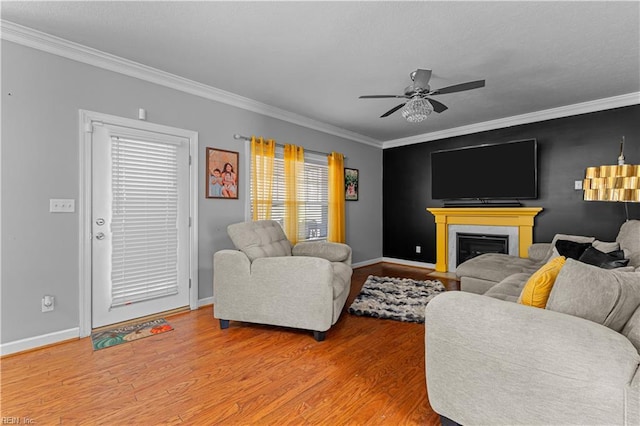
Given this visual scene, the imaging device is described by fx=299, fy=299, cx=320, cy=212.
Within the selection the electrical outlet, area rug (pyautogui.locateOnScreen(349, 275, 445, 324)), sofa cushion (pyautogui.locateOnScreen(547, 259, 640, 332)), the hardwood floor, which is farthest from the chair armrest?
sofa cushion (pyautogui.locateOnScreen(547, 259, 640, 332))

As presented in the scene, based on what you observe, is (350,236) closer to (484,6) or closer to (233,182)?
(233,182)

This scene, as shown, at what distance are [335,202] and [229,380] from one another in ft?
11.4

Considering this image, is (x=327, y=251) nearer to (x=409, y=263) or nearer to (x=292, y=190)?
(x=292, y=190)

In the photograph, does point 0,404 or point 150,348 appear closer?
point 0,404

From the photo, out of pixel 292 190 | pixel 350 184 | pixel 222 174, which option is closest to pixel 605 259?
pixel 292 190

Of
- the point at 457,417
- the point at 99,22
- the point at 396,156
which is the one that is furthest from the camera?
the point at 396,156

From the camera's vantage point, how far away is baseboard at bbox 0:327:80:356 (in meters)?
2.30

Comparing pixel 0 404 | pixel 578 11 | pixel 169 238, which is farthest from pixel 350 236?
pixel 0 404

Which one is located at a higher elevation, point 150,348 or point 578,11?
point 578,11

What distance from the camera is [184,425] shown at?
1.57m

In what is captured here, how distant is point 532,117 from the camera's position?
442 centimetres

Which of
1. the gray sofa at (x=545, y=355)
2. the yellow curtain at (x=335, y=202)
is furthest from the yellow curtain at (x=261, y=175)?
the gray sofa at (x=545, y=355)

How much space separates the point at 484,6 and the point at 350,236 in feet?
13.1

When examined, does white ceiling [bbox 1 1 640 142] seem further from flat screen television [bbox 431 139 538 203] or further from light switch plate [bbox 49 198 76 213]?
light switch plate [bbox 49 198 76 213]
